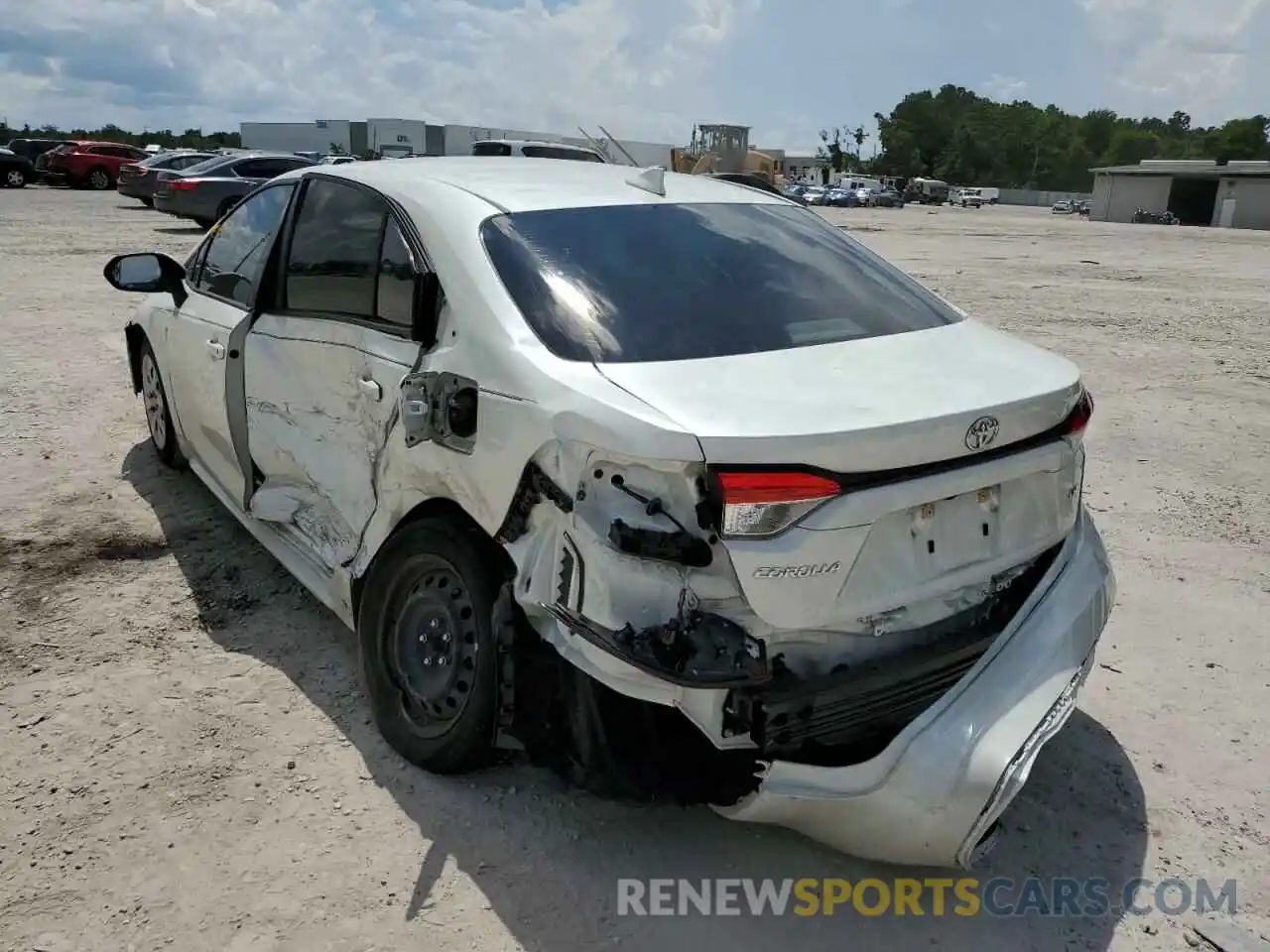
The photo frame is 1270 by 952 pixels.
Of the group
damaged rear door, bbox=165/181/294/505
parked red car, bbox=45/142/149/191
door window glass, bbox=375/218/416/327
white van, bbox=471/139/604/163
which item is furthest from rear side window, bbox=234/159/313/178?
door window glass, bbox=375/218/416/327

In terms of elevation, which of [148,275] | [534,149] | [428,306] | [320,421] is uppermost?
[534,149]

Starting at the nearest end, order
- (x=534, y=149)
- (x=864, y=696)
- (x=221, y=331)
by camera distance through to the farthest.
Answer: (x=864, y=696)
(x=221, y=331)
(x=534, y=149)

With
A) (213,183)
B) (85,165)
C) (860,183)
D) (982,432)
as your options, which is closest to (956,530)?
(982,432)

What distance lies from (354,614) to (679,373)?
154 centimetres

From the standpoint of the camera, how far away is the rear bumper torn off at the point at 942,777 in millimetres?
2227

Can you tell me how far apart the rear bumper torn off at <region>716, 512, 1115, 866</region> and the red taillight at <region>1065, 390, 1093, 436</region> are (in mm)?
625

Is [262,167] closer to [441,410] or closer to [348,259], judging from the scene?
[348,259]

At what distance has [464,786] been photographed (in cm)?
291

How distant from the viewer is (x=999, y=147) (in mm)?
117688

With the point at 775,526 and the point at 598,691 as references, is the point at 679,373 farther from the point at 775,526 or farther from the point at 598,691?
the point at 598,691

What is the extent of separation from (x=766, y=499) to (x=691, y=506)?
166 millimetres

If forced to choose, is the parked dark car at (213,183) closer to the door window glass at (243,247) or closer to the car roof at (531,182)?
the door window glass at (243,247)

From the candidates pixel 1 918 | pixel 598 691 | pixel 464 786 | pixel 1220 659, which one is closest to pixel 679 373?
pixel 598 691

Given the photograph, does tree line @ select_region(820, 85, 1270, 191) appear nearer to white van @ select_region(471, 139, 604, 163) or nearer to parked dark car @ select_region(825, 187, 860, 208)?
parked dark car @ select_region(825, 187, 860, 208)
